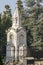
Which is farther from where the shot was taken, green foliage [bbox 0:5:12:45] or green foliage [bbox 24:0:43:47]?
green foliage [bbox 0:5:12:45]

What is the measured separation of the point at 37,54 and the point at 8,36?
3.72 metres

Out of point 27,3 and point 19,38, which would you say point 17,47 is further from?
point 27,3

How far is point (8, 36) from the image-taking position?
29.2 meters

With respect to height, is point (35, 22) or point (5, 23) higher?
point (35, 22)

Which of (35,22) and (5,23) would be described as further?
(5,23)

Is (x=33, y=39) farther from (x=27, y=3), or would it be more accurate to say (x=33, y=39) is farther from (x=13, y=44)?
(x=27, y=3)

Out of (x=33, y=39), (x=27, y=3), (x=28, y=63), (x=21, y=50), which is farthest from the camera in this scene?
(x=27, y=3)

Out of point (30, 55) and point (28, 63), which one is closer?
point (28, 63)

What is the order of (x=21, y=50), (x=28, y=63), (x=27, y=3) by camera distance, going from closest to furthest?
1. (x=28, y=63)
2. (x=21, y=50)
3. (x=27, y=3)

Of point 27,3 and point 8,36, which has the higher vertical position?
point 27,3

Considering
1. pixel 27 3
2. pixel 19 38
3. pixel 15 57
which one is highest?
pixel 27 3

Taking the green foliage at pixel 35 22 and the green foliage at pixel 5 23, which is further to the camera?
the green foliage at pixel 5 23

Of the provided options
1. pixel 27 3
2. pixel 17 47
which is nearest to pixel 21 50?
pixel 17 47

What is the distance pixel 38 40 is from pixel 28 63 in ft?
14.7
